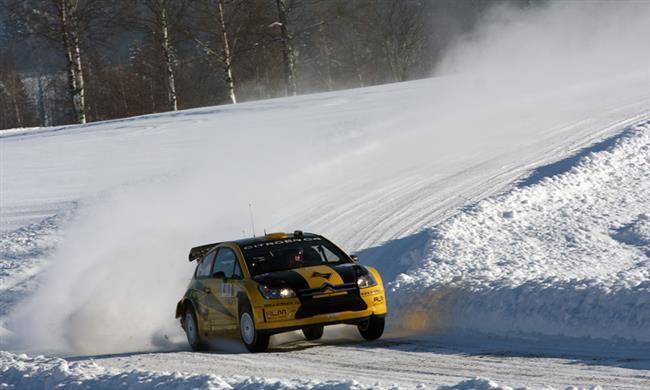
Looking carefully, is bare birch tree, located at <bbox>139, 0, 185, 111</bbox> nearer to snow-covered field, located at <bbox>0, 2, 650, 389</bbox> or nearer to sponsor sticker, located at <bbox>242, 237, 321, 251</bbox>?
snow-covered field, located at <bbox>0, 2, 650, 389</bbox>

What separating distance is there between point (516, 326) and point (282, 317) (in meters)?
2.94

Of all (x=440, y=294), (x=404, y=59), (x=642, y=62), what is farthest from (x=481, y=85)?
(x=404, y=59)

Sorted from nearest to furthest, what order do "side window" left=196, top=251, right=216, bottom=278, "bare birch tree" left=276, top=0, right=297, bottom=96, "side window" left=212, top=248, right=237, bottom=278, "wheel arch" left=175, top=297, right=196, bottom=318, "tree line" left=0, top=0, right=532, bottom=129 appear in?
"side window" left=212, top=248, right=237, bottom=278 → "side window" left=196, top=251, right=216, bottom=278 → "wheel arch" left=175, top=297, right=196, bottom=318 → "tree line" left=0, top=0, right=532, bottom=129 → "bare birch tree" left=276, top=0, right=297, bottom=96

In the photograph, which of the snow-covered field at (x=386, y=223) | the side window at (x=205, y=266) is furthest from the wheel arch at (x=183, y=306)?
the snow-covered field at (x=386, y=223)

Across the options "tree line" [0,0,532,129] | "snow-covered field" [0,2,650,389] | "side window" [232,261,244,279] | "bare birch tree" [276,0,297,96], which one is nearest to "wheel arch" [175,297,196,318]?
"snow-covered field" [0,2,650,389]

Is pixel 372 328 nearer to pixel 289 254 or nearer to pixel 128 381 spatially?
pixel 289 254

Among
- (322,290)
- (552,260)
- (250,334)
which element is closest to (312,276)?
(322,290)

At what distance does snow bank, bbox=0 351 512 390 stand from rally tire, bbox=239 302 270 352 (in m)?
1.98

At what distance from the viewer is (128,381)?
376 inches

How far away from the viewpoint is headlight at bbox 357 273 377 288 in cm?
1195

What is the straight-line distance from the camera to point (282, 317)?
1160cm

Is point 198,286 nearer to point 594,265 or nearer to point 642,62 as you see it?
point 594,265

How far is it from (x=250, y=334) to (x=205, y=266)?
232 centimetres

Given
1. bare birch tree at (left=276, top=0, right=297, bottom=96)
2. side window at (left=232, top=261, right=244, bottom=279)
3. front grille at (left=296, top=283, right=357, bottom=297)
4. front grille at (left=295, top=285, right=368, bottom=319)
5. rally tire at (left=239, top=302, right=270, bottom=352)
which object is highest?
bare birch tree at (left=276, top=0, right=297, bottom=96)
